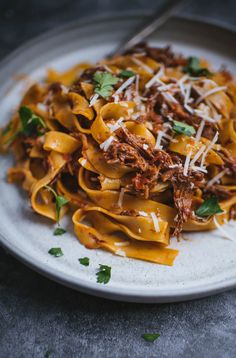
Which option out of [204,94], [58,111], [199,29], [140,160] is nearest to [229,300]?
[140,160]

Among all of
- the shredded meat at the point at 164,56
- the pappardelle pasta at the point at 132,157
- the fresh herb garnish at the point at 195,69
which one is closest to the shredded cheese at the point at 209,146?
the pappardelle pasta at the point at 132,157

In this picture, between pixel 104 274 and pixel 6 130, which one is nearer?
pixel 104 274

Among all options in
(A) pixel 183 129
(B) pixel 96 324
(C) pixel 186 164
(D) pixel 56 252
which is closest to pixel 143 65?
(A) pixel 183 129

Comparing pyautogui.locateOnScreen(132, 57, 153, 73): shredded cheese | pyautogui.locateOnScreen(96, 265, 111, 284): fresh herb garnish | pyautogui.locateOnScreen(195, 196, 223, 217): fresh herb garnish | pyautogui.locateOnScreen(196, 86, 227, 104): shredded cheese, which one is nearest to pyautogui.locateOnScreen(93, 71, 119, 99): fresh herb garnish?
pyautogui.locateOnScreen(132, 57, 153, 73): shredded cheese

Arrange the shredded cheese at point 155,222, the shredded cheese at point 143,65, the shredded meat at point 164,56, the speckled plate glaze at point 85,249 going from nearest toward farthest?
the speckled plate glaze at point 85,249 < the shredded cheese at point 155,222 < the shredded cheese at point 143,65 < the shredded meat at point 164,56

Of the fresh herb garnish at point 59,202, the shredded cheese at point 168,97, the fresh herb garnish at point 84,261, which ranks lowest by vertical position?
the fresh herb garnish at point 84,261

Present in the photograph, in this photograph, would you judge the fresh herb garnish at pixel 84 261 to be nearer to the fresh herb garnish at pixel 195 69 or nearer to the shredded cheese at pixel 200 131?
the shredded cheese at pixel 200 131

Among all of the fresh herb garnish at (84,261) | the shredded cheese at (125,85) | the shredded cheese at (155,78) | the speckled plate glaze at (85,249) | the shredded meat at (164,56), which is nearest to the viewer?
the speckled plate glaze at (85,249)

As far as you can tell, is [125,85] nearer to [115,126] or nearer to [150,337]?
[115,126]
